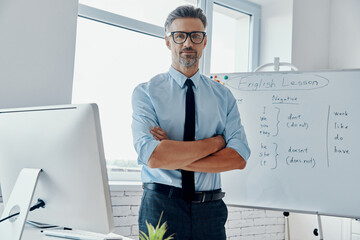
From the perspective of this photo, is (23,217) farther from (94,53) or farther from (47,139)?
(94,53)

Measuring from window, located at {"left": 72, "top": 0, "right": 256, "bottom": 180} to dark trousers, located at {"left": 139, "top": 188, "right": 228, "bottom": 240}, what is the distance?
1002 millimetres

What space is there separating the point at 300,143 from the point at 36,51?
1.67 m

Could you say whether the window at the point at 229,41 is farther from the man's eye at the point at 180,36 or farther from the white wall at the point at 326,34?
the man's eye at the point at 180,36

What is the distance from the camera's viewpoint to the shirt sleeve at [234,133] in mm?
1988

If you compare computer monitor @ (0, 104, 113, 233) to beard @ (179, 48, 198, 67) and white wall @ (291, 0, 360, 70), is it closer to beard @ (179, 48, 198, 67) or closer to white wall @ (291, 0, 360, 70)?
beard @ (179, 48, 198, 67)

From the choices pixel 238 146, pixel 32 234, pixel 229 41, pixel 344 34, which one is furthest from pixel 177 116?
pixel 344 34

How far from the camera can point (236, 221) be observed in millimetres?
3389

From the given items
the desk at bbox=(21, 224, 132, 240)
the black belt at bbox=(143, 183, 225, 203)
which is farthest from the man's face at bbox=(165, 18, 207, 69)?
the desk at bbox=(21, 224, 132, 240)

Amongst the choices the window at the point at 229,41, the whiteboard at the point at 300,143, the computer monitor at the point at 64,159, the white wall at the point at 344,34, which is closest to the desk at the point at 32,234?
the computer monitor at the point at 64,159

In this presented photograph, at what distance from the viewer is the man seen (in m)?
1.82

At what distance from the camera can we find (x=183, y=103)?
2.01 m

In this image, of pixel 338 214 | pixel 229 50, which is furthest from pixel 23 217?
pixel 229 50

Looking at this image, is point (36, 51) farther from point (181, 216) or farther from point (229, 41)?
point (229, 41)

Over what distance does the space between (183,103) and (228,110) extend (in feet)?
0.87
